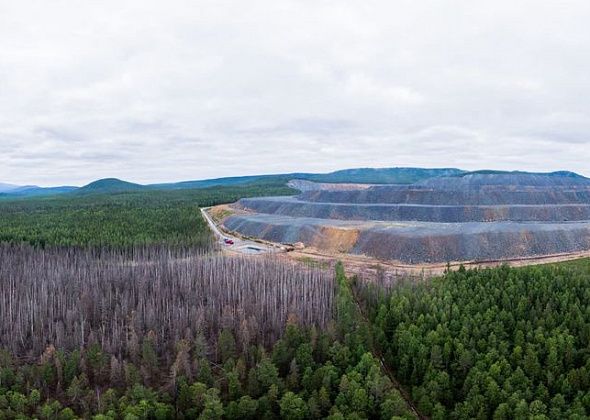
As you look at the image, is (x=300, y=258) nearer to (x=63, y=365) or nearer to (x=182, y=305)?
(x=182, y=305)

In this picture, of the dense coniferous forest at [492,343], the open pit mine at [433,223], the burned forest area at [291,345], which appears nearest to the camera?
the dense coniferous forest at [492,343]

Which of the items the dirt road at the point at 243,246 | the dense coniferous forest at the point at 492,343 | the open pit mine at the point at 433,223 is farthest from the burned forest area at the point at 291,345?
the dirt road at the point at 243,246

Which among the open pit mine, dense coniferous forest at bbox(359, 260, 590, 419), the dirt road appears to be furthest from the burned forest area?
the dirt road

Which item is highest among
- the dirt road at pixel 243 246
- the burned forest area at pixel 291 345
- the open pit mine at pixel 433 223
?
the open pit mine at pixel 433 223

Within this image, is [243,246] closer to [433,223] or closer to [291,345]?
[433,223]

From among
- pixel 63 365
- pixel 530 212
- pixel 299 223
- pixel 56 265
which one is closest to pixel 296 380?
pixel 63 365

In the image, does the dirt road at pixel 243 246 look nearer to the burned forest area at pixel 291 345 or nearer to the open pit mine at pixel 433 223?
the open pit mine at pixel 433 223

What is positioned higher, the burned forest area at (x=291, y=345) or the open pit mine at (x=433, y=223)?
the open pit mine at (x=433, y=223)

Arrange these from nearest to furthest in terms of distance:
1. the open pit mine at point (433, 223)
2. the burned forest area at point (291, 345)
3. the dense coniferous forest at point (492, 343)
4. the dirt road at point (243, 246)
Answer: the dense coniferous forest at point (492, 343), the burned forest area at point (291, 345), the open pit mine at point (433, 223), the dirt road at point (243, 246)
